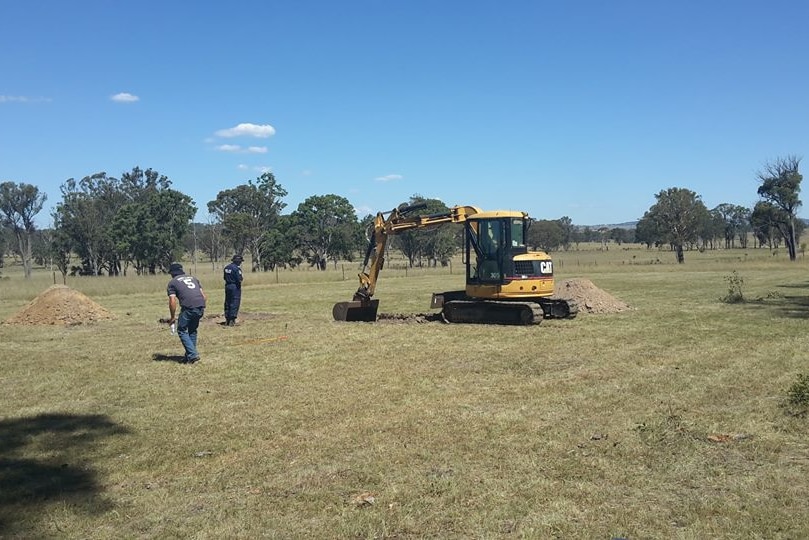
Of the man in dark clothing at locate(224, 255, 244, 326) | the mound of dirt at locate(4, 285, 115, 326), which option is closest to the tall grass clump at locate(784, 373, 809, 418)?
the man in dark clothing at locate(224, 255, 244, 326)

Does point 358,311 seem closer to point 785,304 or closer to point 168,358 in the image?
point 168,358

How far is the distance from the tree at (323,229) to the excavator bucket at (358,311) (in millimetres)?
52025

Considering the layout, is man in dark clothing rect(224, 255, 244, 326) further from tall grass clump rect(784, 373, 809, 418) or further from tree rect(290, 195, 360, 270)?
tree rect(290, 195, 360, 270)

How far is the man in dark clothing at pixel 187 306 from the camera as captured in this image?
11.0m

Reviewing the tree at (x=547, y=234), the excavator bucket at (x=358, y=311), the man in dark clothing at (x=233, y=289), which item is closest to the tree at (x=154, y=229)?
the man in dark clothing at (x=233, y=289)

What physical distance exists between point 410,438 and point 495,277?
9565 mm

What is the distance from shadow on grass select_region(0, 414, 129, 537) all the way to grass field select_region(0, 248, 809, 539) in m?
0.03

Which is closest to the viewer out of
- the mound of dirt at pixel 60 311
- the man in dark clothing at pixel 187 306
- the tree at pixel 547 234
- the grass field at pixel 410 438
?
the grass field at pixel 410 438

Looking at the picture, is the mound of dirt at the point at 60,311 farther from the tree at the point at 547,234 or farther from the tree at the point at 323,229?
the tree at the point at 547,234

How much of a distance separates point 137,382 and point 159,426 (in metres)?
2.71

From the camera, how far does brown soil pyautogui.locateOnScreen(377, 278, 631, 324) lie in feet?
57.8

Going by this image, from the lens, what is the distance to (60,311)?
1817cm

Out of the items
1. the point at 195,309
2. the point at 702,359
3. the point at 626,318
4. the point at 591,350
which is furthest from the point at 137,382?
the point at 626,318

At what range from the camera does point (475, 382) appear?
9.34 meters
